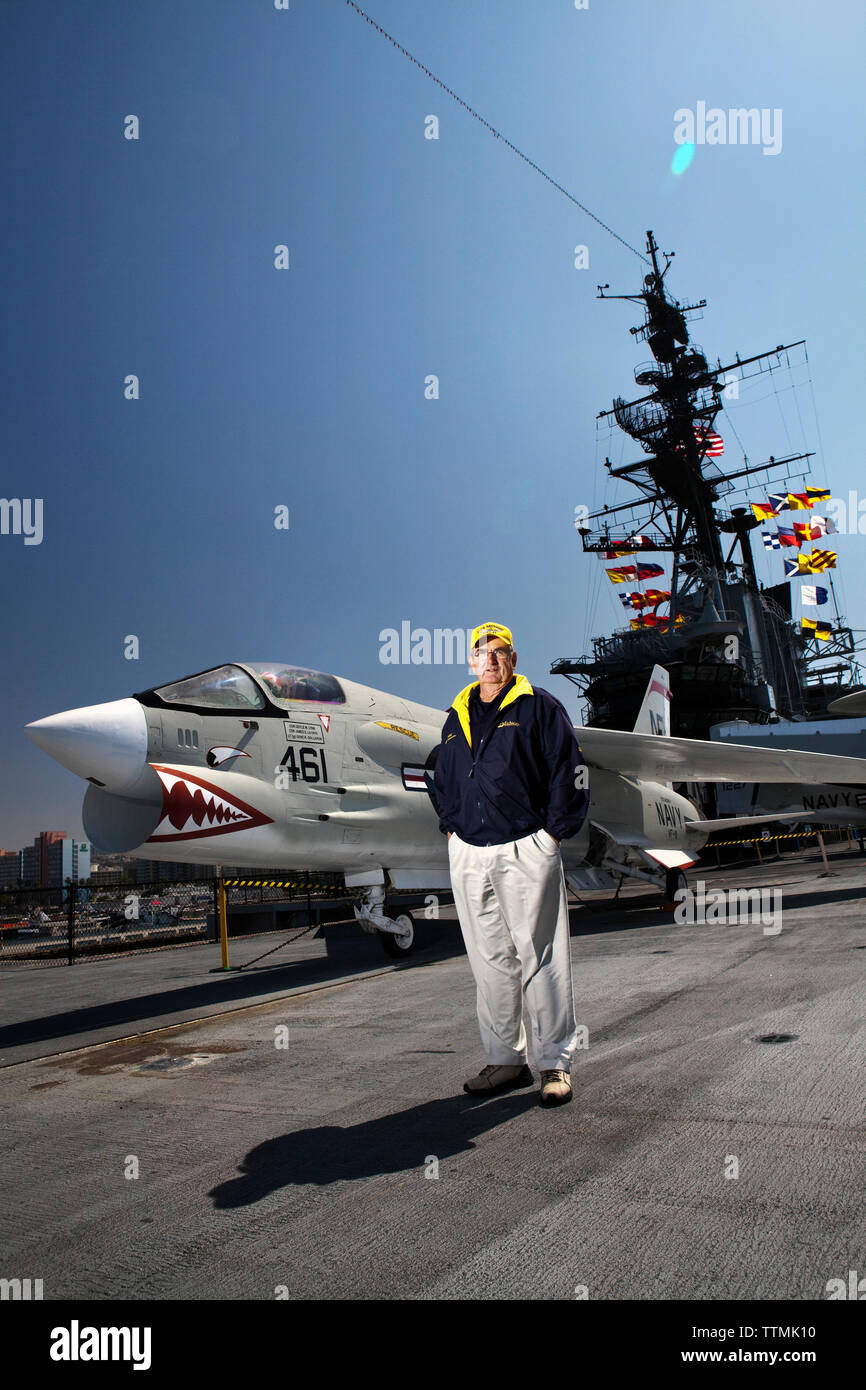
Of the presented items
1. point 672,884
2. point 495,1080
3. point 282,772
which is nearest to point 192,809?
point 282,772

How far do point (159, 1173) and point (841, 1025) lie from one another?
135 inches

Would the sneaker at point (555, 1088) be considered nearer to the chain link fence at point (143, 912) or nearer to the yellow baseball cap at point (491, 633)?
the yellow baseball cap at point (491, 633)

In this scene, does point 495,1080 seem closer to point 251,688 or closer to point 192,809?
point 192,809

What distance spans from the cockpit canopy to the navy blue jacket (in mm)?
4397

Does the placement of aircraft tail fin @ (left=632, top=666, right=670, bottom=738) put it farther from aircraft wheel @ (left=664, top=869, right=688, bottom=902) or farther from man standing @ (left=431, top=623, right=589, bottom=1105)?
man standing @ (left=431, top=623, right=589, bottom=1105)

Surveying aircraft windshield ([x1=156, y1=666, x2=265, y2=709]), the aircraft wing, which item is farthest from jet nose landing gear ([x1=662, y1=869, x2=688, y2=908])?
aircraft windshield ([x1=156, y1=666, x2=265, y2=709])

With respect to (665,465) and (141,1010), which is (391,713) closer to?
(141,1010)

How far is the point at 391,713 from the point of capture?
9320mm

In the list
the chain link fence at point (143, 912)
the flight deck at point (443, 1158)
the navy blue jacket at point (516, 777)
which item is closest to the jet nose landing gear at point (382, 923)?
the chain link fence at point (143, 912)

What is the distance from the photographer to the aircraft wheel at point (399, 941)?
8836 millimetres

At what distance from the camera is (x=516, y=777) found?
3383 mm

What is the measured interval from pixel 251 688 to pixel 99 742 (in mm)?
1886
